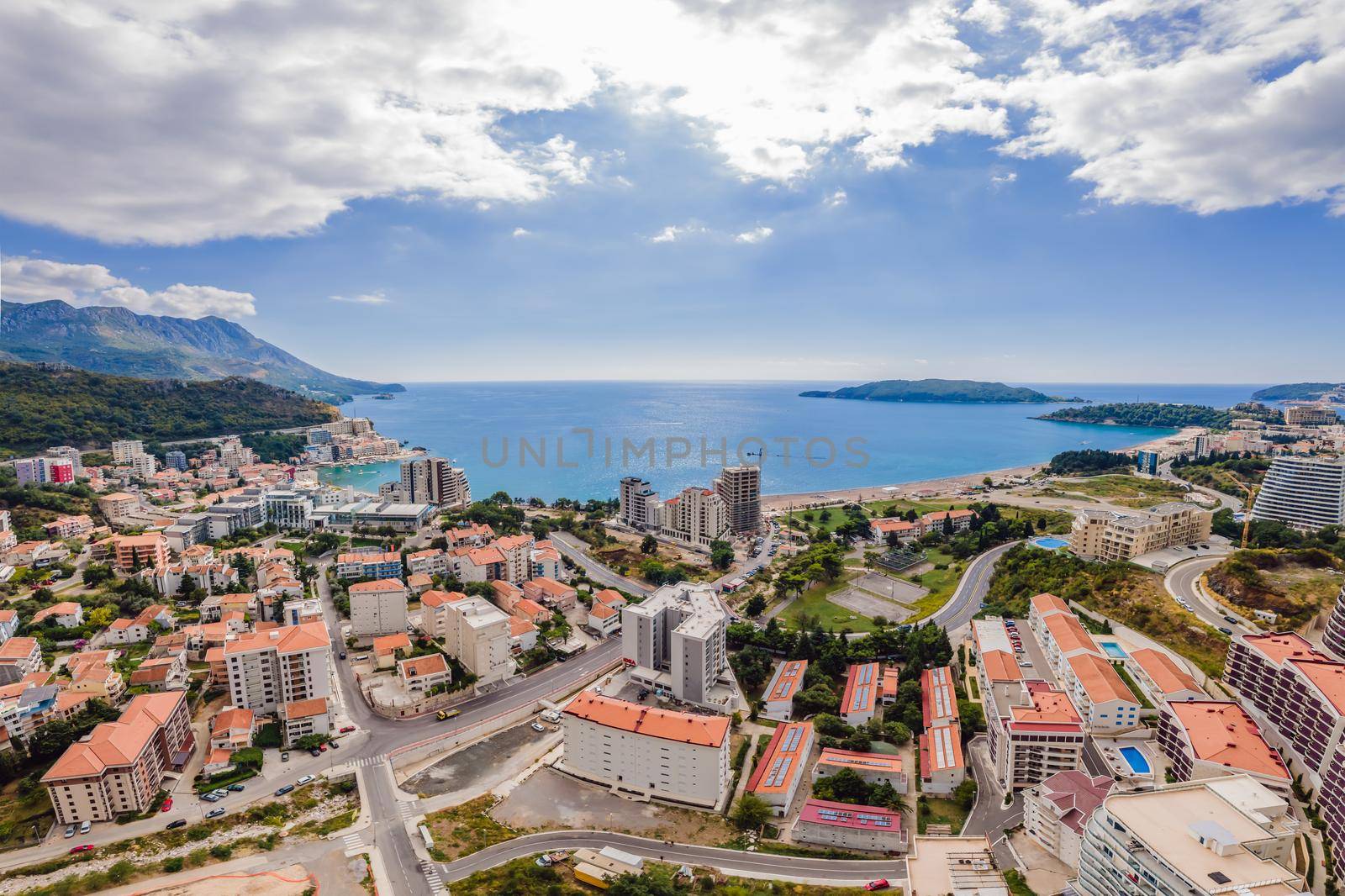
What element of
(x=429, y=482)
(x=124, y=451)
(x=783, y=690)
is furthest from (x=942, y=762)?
(x=124, y=451)

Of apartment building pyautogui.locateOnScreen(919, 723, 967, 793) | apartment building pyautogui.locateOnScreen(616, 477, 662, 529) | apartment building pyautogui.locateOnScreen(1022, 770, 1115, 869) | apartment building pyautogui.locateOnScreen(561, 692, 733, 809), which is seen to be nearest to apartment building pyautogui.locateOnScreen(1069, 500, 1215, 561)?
apartment building pyautogui.locateOnScreen(919, 723, 967, 793)

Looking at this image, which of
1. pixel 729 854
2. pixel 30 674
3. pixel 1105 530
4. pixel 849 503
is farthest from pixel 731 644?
pixel 849 503

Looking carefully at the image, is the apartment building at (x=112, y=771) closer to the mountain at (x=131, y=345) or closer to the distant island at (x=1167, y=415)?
the distant island at (x=1167, y=415)

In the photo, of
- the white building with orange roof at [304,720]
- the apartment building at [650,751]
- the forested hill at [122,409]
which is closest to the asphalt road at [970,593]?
the apartment building at [650,751]

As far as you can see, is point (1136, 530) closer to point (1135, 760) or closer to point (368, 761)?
point (1135, 760)

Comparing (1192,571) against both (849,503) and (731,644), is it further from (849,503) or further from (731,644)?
(849,503)

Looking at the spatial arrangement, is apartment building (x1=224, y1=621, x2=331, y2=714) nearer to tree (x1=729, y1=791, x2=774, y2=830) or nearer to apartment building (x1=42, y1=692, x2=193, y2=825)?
apartment building (x1=42, y1=692, x2=193, y2=825)
